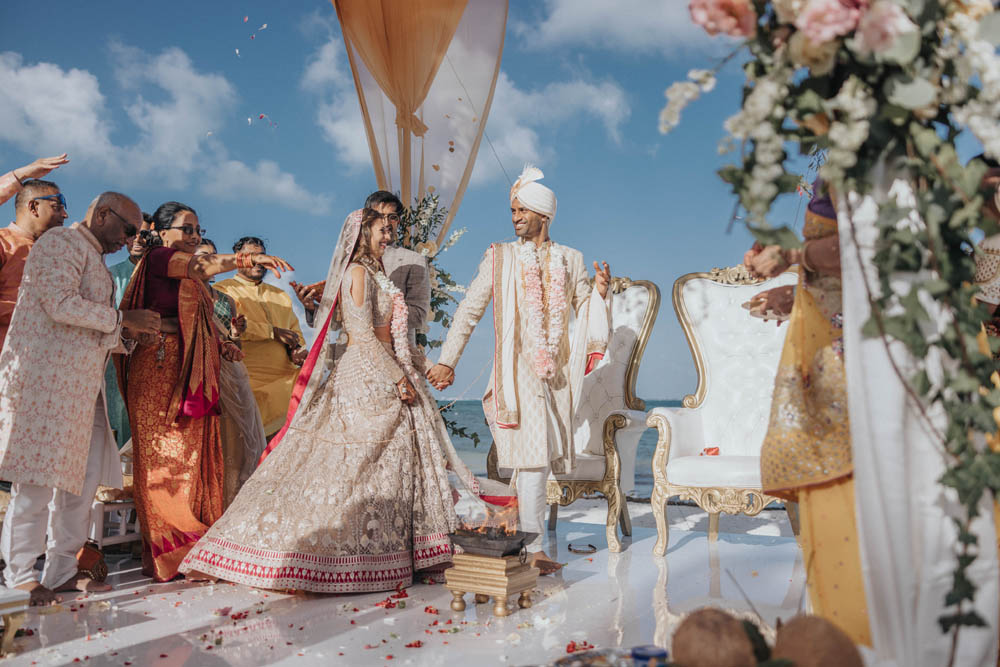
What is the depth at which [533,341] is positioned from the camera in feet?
13.6

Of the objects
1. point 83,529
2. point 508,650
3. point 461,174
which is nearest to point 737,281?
point 461,174

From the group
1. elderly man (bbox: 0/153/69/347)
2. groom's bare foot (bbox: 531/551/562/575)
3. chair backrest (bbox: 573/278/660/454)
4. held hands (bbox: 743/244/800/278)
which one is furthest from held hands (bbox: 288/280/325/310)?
held hands (bbox: 743/244/800/278)

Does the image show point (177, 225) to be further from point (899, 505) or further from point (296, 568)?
point (899, 505)

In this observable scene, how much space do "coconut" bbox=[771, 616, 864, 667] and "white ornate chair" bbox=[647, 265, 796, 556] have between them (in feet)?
9.94

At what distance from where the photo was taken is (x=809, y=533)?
1891 mm

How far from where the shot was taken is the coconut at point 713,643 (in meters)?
1.30

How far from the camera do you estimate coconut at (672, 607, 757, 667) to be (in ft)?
4.27

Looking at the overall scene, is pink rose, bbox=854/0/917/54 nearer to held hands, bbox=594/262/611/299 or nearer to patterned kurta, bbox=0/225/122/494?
held hands, bbox=594/262/611/299

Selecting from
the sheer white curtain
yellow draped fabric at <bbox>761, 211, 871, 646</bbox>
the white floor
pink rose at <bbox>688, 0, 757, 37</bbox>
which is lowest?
the white floor

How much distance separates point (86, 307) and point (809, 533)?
124 inches

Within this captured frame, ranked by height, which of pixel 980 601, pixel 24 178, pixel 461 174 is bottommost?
pixel 980 601

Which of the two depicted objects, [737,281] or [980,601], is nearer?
[980,601]

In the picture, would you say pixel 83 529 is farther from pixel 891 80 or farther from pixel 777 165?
pixel 891 80

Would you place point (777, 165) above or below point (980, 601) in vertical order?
above
